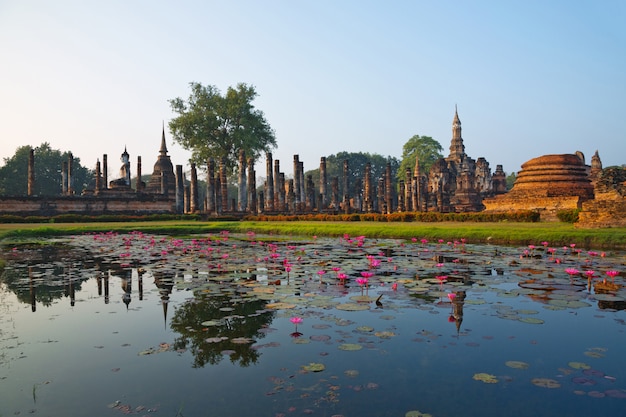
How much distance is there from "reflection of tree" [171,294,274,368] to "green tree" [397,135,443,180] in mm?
74064

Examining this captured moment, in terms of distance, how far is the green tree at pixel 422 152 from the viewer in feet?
257

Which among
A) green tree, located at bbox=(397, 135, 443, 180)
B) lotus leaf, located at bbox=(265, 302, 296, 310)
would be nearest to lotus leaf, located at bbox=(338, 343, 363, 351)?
lotus leaf, located at bbox=(265, 302, 296, 310)

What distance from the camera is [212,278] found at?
7977 millimetres

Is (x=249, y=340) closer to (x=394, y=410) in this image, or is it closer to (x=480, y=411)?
(x=394, y=410)

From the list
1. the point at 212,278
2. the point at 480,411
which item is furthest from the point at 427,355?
the point at 212,278

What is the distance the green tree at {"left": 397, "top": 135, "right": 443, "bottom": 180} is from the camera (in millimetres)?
78250

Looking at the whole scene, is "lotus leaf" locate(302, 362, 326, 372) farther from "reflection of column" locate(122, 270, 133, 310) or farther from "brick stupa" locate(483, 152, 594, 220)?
"brick stupa" locate(483, 152, 594, 220)

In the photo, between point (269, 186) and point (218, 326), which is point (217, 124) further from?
point (218, 326)

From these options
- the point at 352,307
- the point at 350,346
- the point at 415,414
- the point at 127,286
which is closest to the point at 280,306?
the point at 352,307

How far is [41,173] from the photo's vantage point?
6456cm

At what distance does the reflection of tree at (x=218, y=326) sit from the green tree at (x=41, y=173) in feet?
190

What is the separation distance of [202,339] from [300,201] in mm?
35484

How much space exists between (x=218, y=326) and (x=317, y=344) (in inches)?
49.3

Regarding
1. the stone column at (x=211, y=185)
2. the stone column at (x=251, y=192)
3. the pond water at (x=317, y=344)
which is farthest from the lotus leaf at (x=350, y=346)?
the stone column at (x=211, y=185)
